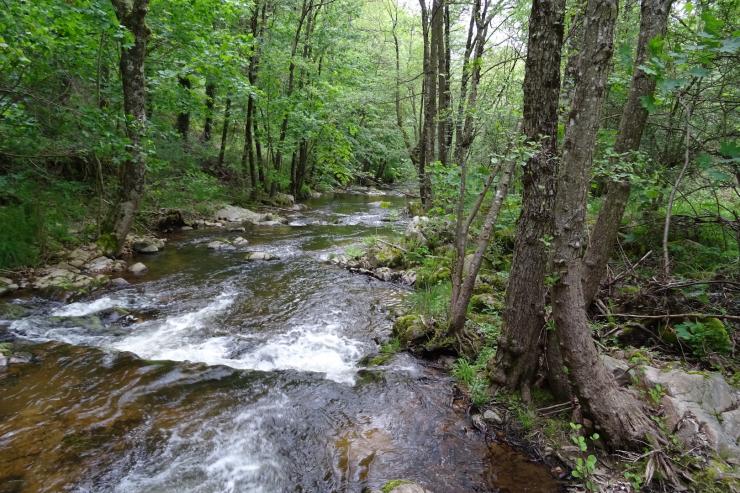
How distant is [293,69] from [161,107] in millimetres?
7181

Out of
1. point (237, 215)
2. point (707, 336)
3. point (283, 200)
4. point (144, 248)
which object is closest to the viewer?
point (707, 336)

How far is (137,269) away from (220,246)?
283 centimetres

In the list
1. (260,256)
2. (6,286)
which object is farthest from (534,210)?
(6,286)

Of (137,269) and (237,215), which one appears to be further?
(237,215)

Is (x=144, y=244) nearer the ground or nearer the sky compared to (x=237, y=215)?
nearer the ground

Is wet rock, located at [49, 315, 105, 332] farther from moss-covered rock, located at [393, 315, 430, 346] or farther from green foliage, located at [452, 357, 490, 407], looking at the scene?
green foliage, located at [452, 357, 490, 407]

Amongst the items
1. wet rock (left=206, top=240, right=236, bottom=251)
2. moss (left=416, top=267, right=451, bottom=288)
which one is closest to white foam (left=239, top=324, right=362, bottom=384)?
moss (left=416, top=267, right=451, bottom=288)

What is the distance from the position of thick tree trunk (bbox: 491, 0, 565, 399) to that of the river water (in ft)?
3.02

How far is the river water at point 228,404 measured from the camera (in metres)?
3.56

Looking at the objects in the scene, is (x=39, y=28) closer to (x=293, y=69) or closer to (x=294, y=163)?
(x=293, y=69)

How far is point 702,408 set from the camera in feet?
11.7

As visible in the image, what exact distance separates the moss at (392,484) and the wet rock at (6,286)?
746cm

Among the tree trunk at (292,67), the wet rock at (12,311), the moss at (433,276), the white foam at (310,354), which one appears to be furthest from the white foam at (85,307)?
the tree trunk at (292,67)

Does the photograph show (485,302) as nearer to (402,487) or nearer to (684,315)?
(684,315)
